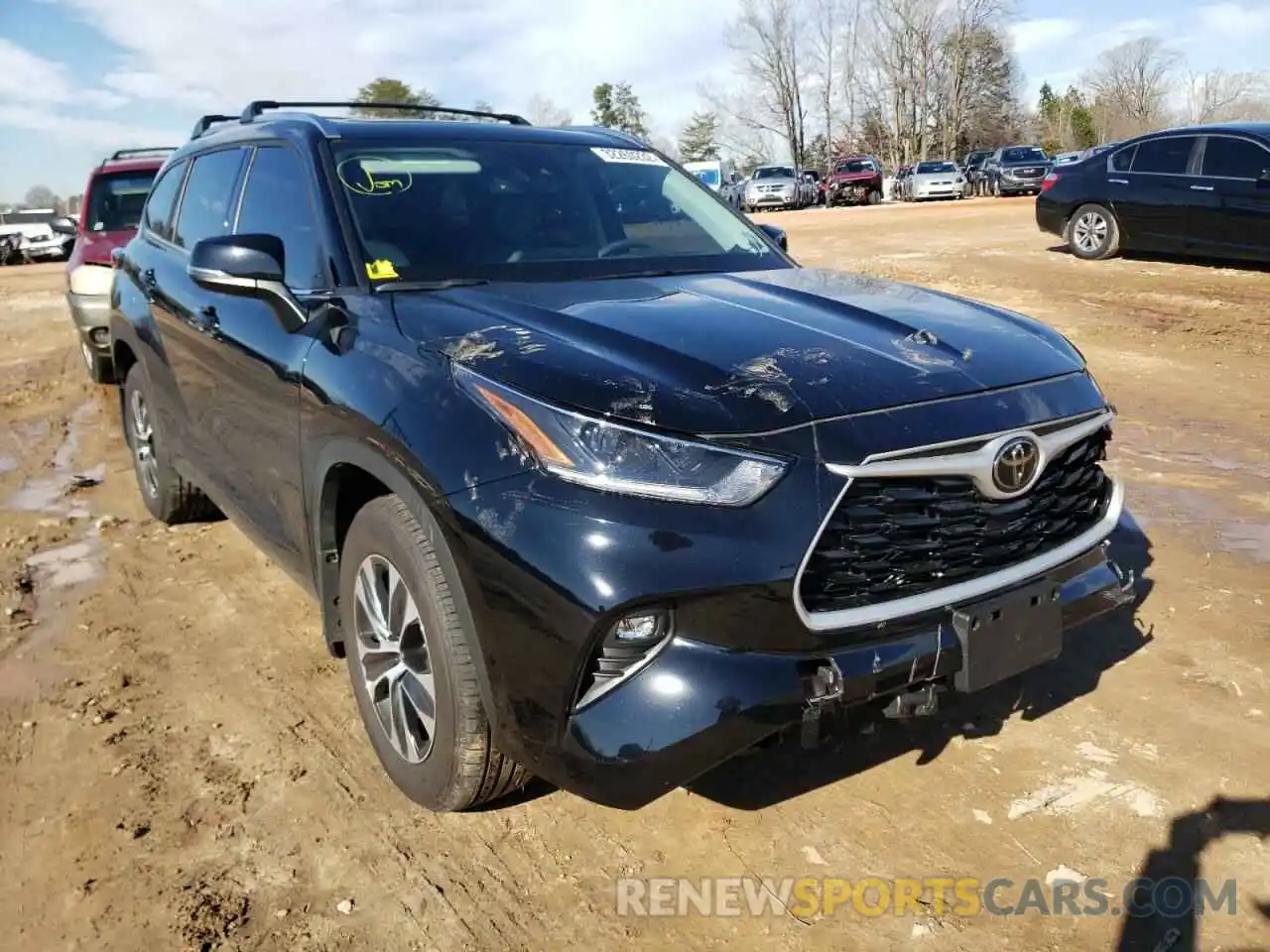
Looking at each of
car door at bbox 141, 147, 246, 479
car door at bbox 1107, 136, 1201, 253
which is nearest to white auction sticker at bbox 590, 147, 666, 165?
car door at bbox 141, 147, 246, 479

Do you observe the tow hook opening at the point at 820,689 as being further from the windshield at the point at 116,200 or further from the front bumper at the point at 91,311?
the windshield at the point at 116,200

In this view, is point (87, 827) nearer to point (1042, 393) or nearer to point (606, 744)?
point (606, 744)

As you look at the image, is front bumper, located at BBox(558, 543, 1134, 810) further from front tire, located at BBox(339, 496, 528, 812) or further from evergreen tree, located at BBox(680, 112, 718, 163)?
evergreen tree, located at BBox(680, 112, 718, 163)

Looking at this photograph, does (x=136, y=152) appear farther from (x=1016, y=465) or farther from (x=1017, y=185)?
(x=1017, y=185)

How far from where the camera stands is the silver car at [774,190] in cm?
3697

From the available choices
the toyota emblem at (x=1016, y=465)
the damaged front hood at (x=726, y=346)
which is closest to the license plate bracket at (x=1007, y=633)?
the toyota emblem at (x=1016, y=465)

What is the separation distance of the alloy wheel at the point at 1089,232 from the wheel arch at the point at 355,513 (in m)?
12.6

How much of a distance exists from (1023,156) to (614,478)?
121 ft

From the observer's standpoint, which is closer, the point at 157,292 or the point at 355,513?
the point at 355,513

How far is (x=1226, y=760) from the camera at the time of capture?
2.95 metres

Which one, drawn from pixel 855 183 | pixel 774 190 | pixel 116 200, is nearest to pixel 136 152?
pixel 116 200

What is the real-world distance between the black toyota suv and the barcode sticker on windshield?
601 millimetres

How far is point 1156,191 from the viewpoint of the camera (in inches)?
481

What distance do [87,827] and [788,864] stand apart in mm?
1909
